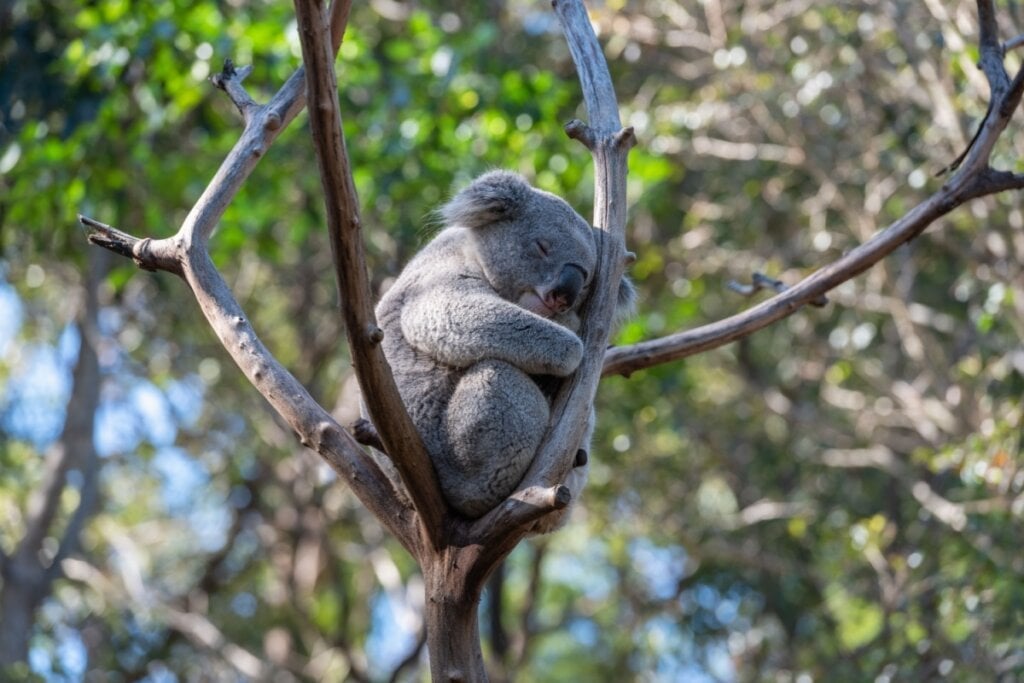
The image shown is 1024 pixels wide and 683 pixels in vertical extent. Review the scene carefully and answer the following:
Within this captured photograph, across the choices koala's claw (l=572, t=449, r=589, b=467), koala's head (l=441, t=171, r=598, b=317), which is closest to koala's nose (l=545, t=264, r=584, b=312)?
koala's head (l=441, t=171, r=598, b=317)

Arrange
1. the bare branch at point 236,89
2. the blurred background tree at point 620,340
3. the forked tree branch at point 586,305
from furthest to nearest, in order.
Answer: the blurred background tree at point 620,340
the bare branch at point 236,89
the forked tree branch at point 586,305

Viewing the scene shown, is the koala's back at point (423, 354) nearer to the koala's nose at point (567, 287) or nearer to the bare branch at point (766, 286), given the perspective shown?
the koala's nose at point (567, 287)

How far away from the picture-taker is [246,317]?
3592mm

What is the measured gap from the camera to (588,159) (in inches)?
300

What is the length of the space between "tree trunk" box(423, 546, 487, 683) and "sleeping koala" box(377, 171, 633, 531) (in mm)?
306

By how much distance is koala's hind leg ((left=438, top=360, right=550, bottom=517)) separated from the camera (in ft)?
11.7

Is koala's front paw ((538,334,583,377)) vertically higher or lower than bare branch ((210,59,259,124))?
lower

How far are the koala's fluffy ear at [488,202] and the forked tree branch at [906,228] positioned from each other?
0.60 meters

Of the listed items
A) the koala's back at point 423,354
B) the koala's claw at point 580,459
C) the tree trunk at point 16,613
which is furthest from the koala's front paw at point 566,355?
the tree trunk at point 16,613

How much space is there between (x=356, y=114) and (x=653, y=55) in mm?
2968

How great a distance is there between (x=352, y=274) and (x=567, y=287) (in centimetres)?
113

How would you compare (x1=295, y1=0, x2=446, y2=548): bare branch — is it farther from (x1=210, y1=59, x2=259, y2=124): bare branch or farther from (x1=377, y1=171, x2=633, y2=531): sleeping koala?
(x1=210, y1=59, x2=259, y2=124): bare branch

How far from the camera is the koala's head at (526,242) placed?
3.84 m

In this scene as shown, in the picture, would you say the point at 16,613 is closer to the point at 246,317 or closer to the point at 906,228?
the point at 246,317
